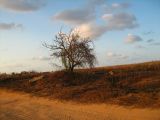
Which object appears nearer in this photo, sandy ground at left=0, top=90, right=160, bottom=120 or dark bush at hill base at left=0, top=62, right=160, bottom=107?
sandy ground at left=0, top=90, right=160, bottom=120

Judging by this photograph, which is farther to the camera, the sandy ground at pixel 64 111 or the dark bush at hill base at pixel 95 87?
the dark bush at hill base at pixel 95 87

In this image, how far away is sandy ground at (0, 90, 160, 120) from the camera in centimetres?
1672

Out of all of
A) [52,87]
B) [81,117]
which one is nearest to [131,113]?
[81,117]

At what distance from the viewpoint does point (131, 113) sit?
17.1 m

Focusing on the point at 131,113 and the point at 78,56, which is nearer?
the point at 131,113

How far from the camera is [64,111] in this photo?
1845cm

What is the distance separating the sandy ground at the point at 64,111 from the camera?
16719mm

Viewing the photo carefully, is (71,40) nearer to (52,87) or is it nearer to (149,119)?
(52,87)

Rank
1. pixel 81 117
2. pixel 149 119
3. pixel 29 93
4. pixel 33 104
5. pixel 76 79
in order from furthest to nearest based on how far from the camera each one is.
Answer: pixel 76 79 → pixel 29 93 → pixel 33 104 → pixel 81 117 → pixel 149 119

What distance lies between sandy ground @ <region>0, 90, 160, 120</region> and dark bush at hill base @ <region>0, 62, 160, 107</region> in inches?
40.5

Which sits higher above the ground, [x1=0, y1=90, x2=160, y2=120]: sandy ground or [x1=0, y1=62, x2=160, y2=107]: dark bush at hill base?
[x1=0, y1=62, x2=160, y2=107]: dark bush at hill base

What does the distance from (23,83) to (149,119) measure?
46.5 ft

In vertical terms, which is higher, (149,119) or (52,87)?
(52,87)

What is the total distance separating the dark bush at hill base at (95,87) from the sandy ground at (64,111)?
1.03 meters
